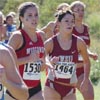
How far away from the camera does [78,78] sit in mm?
7320

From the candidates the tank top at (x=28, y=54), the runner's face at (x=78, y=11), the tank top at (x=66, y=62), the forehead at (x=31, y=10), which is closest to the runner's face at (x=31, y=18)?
the forehead at (x=31, y=10)

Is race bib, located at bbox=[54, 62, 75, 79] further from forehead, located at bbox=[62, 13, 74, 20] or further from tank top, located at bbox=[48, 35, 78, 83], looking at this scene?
forehead, located at bbox=[62, 13, 74, 20]

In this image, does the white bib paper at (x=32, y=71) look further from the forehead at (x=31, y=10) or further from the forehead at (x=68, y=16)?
the forehead at (x=68, y=16)

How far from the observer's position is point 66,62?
257 inches

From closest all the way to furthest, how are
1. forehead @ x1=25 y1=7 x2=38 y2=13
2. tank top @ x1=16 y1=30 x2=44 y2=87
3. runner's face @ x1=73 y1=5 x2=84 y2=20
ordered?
1. tank top @ x1=16 y1=30 x2=44 y2=87
2. forehead @ x1=25 y1=7 x2=38 y2=13
3. runner's face @ x1=73 y1=5 x2=84 y2=20

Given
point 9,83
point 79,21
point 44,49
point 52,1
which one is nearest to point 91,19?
point 52,1

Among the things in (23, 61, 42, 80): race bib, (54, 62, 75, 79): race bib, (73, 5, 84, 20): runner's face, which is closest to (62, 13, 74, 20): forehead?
(54, 62, 75, 79): race bib

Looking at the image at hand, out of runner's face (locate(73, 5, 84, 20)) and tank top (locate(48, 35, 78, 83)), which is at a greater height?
runner's face (locate(73, 5, 84, 20))

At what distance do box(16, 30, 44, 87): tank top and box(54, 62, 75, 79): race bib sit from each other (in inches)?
18.5

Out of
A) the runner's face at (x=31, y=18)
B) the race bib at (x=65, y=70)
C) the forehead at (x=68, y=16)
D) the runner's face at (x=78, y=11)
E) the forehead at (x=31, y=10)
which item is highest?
the forehead at (x=31, y=10)

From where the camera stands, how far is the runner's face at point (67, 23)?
654 centimetres

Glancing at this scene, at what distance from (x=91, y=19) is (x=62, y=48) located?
19301 millimetres

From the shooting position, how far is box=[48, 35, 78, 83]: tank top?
6516 mm

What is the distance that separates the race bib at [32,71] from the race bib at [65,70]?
491 mm
